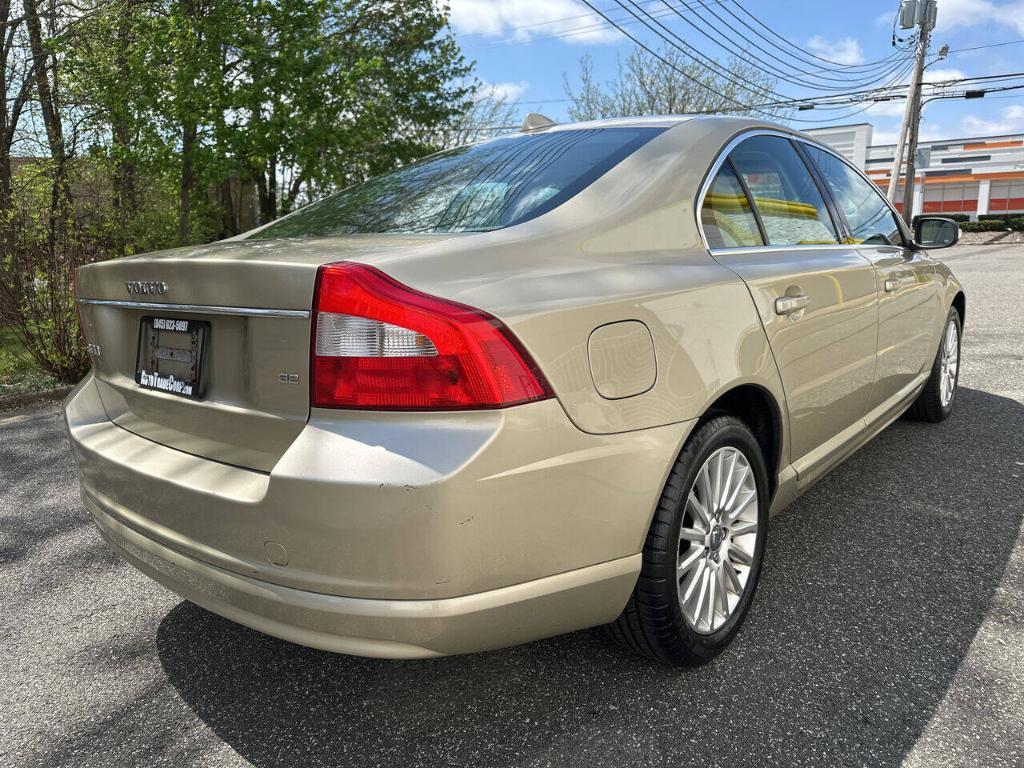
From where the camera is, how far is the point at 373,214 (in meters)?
2.45

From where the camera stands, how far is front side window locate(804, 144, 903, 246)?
11.0 ft

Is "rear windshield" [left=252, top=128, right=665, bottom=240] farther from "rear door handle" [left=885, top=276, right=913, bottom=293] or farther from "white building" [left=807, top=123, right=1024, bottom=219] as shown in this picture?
"white building" [left=807, top=123, right=1024, bottom=219]

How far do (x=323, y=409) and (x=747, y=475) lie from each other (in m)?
1.36

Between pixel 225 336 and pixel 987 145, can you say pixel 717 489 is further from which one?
pixel 987 145

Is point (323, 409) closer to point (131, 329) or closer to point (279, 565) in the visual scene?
point (279, 565)

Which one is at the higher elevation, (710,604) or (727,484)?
(727,484)

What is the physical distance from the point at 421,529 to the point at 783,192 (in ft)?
6.86

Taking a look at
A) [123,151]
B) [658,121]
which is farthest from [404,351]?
[123,151]

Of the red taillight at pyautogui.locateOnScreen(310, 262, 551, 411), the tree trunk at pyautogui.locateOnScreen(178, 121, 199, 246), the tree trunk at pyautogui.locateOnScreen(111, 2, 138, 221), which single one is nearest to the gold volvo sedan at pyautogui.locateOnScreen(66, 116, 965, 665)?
the red taillight at pyautogui.locateOnScreen(310, 262, 551, 411)

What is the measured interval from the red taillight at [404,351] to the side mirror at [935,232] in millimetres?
3371

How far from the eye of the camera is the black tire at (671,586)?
1.96 m

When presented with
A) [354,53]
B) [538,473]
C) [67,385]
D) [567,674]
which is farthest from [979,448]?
[354,53]

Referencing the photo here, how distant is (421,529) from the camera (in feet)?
5.04

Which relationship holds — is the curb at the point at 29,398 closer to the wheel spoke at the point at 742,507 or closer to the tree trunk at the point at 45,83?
the tree trunk at the point at 45,83
